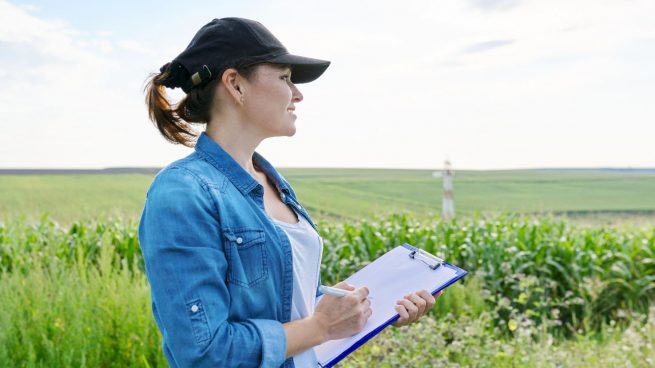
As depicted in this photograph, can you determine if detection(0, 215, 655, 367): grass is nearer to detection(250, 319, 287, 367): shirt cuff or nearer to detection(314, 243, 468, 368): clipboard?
detection(314, 243, 468, 368): clipboard

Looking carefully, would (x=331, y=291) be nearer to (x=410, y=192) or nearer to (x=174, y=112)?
(x=174, y=112)

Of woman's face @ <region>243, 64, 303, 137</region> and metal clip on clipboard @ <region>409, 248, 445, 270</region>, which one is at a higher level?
woman's face @ <region>243, 64, 303, 137</region>

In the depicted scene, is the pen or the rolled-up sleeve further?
the pen

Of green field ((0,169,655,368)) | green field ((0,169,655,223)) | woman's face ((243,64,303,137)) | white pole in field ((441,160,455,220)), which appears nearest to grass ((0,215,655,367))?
green field ((0,169,655,368))

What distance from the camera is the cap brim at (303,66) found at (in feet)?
5.83

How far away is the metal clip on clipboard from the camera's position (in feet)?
6.75

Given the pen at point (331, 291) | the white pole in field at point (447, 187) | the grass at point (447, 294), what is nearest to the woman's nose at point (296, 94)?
the pen at point (331, 291)

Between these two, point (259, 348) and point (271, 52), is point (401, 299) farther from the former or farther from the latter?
point (271, 52)

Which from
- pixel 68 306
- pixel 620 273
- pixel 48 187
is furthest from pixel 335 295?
pixel 48 187

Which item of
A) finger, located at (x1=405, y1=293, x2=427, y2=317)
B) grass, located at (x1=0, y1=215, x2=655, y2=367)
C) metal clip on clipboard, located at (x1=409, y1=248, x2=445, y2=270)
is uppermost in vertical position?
metal clip on clipboard, located at (x1=409, y1=248, x2=445, y2=270)

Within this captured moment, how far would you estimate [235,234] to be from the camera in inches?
64.7

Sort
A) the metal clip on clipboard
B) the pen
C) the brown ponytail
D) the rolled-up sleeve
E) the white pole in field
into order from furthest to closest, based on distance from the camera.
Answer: the white pole in field
the metal clip on clipboard
the brown ponytail
the pen
the rolled-up sleeve

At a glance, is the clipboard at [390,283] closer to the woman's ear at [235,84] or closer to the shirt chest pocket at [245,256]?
the shirt chest pocket at [245,256]

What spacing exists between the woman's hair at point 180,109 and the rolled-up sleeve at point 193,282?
276 millimetres
